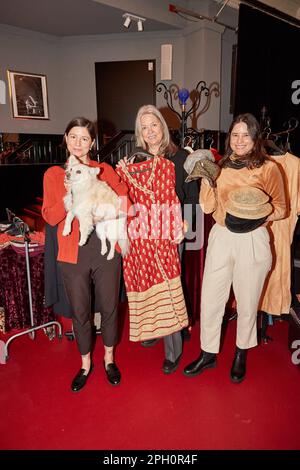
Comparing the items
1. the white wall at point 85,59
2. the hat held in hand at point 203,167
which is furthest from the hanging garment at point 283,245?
the white wall at point 85,59

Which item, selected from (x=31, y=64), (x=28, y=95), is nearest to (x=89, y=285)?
(x=28, y=95)

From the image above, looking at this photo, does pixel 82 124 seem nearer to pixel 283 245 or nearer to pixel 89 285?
pixel 89 285

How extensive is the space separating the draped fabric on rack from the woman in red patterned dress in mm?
938

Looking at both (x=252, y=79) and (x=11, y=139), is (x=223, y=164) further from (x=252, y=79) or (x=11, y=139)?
(x=11, y=139)

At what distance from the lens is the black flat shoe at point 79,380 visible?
2004mm

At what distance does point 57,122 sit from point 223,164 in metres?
6.06

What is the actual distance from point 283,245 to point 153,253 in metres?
1.01

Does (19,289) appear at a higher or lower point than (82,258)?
lower

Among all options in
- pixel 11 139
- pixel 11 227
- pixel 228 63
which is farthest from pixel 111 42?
pixel 11 227

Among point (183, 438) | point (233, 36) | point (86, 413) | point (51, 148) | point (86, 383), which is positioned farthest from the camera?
point (51, 148)

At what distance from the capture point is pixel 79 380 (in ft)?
6.67

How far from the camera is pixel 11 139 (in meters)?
6.15

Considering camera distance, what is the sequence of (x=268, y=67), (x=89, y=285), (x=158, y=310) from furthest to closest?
(x=268, y=67), (x=158, y=310), (x=89, y=285)

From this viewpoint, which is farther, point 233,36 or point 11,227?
point 233,36
